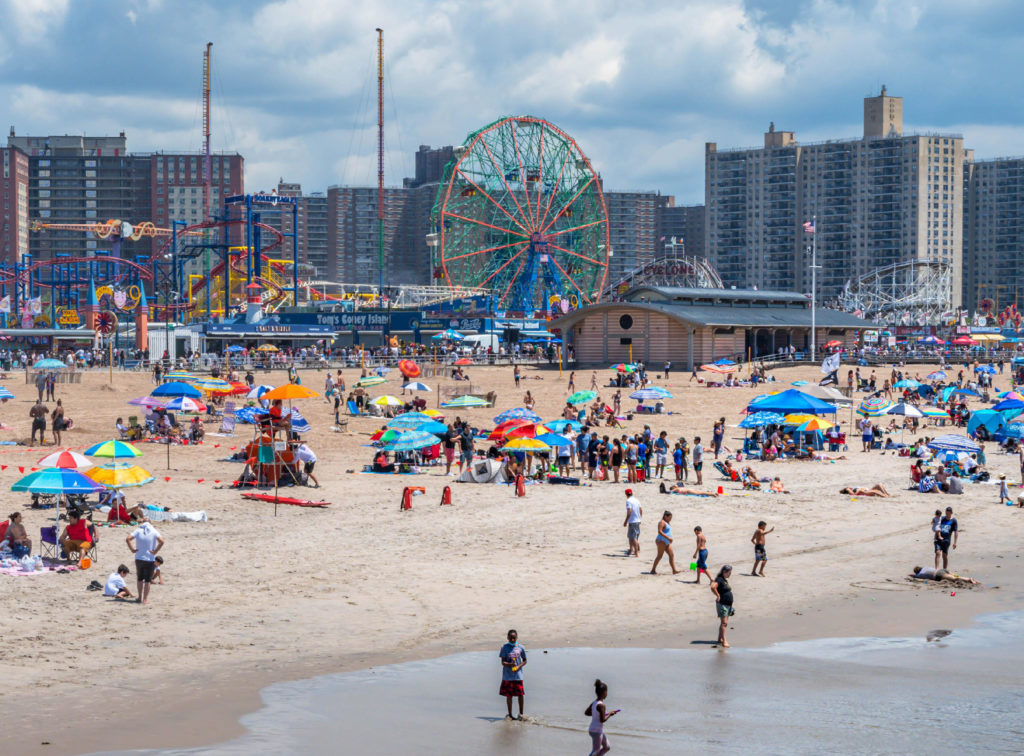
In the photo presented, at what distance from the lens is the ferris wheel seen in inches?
3310

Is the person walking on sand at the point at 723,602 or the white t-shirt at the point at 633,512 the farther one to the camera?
the white t-shirt at the point at 633,512

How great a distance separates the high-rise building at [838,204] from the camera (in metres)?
168

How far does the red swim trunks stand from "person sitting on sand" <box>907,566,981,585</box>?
29.3 ft

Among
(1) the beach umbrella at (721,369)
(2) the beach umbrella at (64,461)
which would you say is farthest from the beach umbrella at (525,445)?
(1) the beach umbrella at (721,369)

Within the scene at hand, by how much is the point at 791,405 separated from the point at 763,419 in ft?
2.77

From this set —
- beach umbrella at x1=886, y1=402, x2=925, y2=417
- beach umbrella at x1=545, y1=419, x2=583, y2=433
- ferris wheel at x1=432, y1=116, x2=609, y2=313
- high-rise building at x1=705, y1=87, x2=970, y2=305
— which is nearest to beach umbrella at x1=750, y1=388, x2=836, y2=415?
beach umbrella at x1=886, y1=402, x2=925, y2=417

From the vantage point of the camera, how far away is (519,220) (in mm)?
85938

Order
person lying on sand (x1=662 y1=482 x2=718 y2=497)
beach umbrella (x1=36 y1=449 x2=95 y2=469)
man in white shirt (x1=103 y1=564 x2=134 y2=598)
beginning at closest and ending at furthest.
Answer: man in white shirt (x1=103 y1=564 x2=134 y2=598), beach umbrella (x1=36 y1=449 x2=95 y2=469), person lying on sand (x1=662 y1=482 x2=718 y2=497)

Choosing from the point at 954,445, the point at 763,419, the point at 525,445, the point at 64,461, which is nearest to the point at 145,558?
the point at 64,461

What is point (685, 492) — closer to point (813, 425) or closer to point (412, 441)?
point (412, 441)

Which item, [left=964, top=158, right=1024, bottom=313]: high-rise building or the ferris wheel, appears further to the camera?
[left=964, top=158, right=1024, bottom=313]: high-rise building

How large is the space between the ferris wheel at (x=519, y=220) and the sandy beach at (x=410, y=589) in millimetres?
57248

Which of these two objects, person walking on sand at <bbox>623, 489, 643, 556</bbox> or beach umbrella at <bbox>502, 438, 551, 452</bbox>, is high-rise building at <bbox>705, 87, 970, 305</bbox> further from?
person walking on sand at <bbox>623, 489, 643, 556</bbox>

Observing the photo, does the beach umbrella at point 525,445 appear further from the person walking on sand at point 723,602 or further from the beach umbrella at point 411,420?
the person walking on sand at point 723,602
